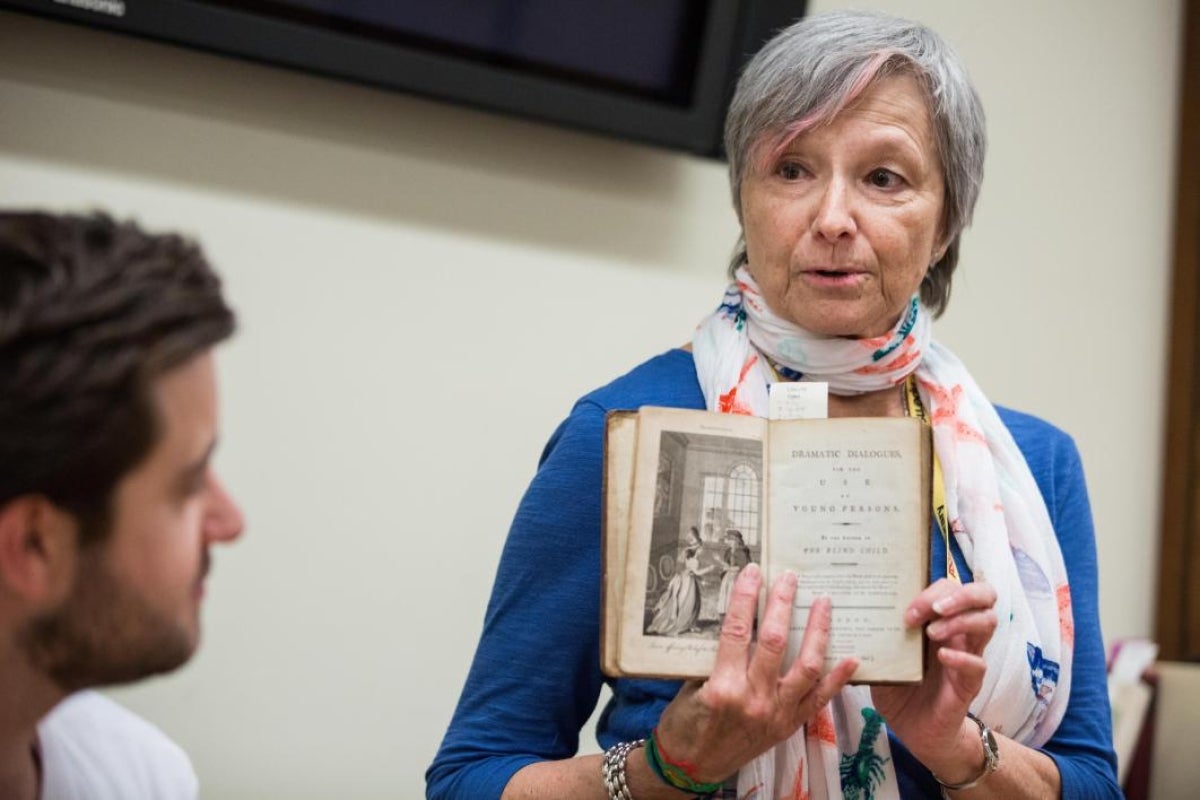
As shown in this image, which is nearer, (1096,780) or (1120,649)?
(1096,780)

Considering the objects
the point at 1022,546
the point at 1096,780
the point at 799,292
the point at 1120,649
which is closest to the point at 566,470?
the point at 799,292

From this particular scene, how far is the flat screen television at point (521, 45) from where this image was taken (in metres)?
1.86

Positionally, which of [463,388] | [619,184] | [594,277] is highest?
[619,184]

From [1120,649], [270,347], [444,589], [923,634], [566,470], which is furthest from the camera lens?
[1120,649]

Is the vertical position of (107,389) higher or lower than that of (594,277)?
lower

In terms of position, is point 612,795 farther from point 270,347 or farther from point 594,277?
point 594,277

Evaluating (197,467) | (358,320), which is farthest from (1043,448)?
(197,467)

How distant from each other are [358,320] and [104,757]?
1131 millimetres

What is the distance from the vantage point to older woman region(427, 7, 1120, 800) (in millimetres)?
1355

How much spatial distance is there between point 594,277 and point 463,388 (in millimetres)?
296

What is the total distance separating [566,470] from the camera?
1.41 metres

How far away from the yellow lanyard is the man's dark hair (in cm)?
84

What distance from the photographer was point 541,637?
1386 millimetres

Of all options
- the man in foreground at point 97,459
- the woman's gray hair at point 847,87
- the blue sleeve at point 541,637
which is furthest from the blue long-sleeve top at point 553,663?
the man in foreground at point 97,459
